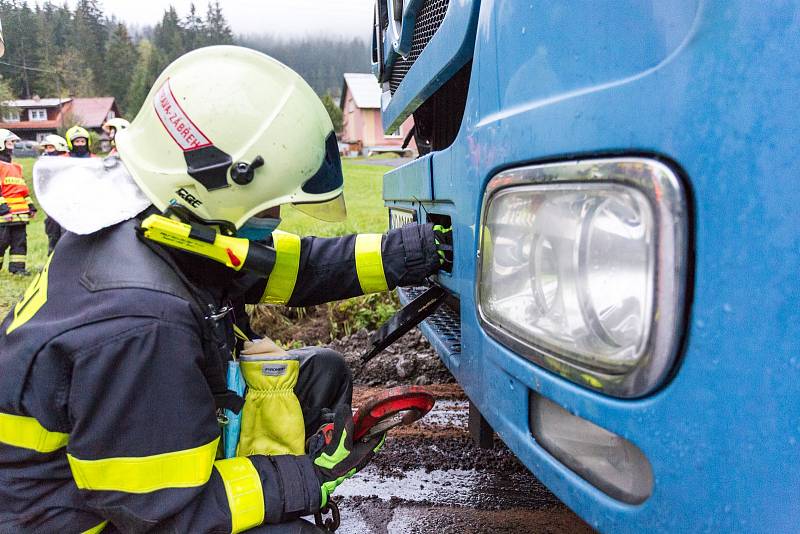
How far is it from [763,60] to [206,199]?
1.20 metres

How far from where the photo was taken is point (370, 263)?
1.97 metres

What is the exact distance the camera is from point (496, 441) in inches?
97.2

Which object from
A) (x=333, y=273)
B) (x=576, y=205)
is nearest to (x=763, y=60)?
(x=576, y=205)

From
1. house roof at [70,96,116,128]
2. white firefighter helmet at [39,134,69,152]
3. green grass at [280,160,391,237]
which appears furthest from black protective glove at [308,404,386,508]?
house roof at [70,96,116,128]

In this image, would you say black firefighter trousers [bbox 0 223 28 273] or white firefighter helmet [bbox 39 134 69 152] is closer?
black firefighter trousers [bbox 0 223 28 273]

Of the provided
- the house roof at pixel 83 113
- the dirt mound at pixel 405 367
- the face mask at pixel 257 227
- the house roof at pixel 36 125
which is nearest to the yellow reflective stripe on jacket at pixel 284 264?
the face mask at pixel 257 227

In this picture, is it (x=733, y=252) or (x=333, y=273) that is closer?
(x=733, y=252)

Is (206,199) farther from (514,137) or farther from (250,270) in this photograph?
(514,137)

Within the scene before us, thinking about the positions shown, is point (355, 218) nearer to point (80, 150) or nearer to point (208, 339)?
point (80, 150)

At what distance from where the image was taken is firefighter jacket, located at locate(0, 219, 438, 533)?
4.09 feet

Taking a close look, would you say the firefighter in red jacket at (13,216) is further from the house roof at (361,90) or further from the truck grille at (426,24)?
the house roof at (361,90)

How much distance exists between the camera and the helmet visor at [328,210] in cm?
179

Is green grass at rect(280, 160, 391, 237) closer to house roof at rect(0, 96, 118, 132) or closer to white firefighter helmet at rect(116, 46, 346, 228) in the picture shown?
white firefighter helmet at rect(116, 46, 346, 228)

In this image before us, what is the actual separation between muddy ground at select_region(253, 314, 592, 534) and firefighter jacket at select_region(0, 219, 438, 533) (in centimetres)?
55
